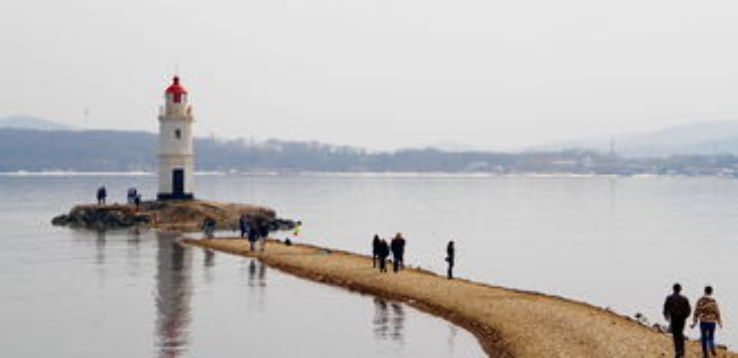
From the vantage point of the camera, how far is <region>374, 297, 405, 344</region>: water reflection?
33.3m

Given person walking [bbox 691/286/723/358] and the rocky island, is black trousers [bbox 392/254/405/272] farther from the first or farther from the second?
the rocky island

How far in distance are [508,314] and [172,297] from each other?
13799mm

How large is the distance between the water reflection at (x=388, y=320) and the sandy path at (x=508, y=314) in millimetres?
948

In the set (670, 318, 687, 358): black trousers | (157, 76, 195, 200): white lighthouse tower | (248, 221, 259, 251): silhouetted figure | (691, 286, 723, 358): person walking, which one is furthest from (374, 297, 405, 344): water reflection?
(157, 76, 195, 200): white lighthouse tower

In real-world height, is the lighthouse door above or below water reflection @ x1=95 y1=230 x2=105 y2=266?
above

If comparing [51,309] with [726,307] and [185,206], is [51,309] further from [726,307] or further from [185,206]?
[185,206]

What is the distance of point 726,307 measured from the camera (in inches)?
1944

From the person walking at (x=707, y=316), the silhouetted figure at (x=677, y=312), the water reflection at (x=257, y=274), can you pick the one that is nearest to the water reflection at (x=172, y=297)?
the water reflection at (x=257, y=274)

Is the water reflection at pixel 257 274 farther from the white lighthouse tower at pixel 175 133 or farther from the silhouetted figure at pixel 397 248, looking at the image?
the white lighthouse tower at pixel 175 133

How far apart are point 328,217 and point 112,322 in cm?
9167

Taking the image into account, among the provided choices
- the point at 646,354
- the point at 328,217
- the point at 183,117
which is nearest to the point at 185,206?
the point at 183,117

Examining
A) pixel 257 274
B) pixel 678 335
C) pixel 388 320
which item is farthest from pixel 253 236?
pixel 678 335

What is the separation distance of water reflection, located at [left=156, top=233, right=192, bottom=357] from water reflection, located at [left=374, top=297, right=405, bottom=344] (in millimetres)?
6339

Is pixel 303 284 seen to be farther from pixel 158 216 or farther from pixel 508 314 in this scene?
pixel 158 216
